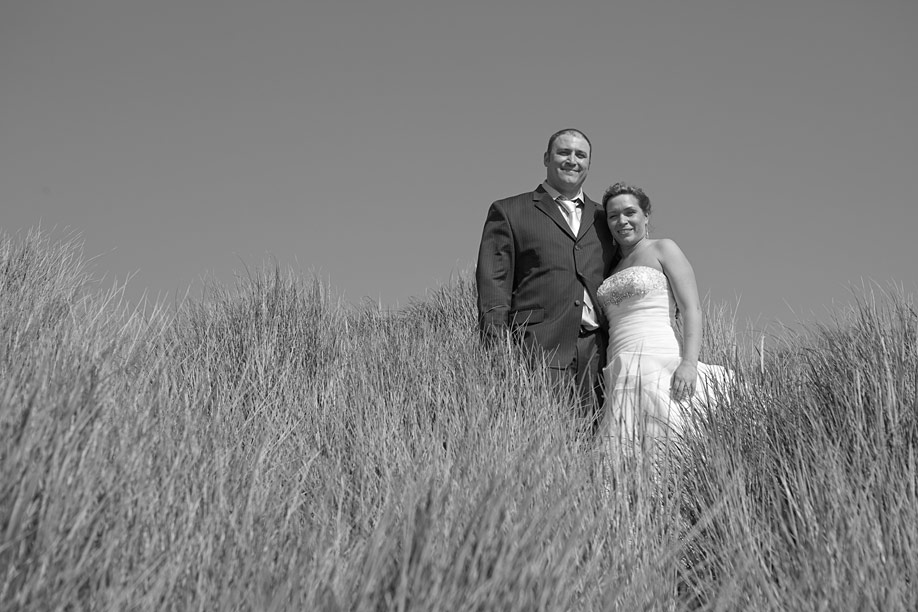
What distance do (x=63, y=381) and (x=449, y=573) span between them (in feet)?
4.73

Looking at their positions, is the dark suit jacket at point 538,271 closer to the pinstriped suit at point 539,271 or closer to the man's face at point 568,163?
the pinstriped suit at point 539,271

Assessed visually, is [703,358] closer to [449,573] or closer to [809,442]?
[809,442]

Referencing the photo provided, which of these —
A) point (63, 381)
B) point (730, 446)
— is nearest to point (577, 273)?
point (730, 446)

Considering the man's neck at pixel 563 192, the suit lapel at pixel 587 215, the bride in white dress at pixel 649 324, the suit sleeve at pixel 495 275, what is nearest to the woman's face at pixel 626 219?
the bride in white dress at pixel 649 324

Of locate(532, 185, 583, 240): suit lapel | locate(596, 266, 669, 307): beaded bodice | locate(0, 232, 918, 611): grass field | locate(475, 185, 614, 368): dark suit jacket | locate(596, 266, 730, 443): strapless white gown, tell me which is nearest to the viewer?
locate(0, 232, 918, 611): grass field

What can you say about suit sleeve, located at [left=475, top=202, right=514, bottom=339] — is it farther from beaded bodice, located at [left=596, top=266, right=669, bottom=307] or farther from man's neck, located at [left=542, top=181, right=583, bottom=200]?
beaded bodice, located at [left=596, top=266, right=669, bottom=307]

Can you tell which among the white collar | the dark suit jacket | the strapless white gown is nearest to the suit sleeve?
the dark suit jacket

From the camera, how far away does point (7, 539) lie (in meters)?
1.76

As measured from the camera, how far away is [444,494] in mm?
2221

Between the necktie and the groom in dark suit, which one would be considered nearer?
the groom in dark suit

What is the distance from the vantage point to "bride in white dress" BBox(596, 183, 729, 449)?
418 cm

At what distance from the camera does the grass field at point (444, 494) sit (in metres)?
1.89

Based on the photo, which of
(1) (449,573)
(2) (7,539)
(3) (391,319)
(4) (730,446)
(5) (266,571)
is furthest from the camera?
(3) (391,319)

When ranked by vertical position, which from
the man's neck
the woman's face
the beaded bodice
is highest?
the man's neck
